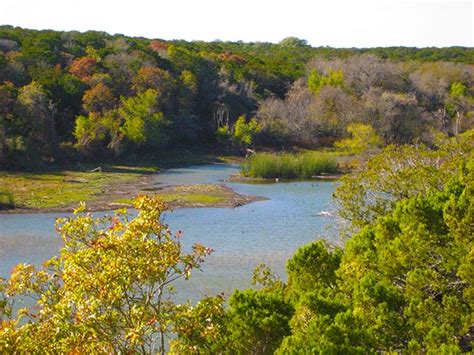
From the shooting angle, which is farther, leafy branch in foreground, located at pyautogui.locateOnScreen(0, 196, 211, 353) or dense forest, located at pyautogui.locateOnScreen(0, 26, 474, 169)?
dense forest, located at pyautogui.locateOnScreen(0, 26, 474, 169)

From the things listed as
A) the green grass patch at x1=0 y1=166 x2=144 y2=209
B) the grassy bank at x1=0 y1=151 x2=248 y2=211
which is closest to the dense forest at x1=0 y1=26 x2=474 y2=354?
the grassy bank at x1=0 y1=151 x2=248 y2=211

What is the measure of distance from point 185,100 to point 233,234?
43221 millimetres

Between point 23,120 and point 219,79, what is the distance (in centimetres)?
3024

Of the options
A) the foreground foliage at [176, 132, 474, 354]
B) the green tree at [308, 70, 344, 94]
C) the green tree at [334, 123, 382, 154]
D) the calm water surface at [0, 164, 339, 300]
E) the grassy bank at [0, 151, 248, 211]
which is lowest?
the calm water surface at [0, 164, 339, 300]

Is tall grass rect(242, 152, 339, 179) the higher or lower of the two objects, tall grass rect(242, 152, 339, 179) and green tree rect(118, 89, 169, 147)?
the lower

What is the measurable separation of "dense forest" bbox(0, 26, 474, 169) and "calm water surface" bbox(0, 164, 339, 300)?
1809 centimetres

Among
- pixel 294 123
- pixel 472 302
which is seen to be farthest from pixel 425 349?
pixel 294 123

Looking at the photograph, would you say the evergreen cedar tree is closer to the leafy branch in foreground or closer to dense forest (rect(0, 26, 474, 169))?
the leafy branch in foreground

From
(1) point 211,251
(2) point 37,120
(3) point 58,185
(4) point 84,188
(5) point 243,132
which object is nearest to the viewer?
(1) point 211,251

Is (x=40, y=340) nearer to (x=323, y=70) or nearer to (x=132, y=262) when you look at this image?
(x=132, y=262)

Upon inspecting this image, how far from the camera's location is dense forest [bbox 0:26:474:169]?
64.1 metres

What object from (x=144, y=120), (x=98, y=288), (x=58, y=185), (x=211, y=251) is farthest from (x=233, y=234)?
(x=144, y=120)

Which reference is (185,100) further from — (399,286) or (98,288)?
(98,288)

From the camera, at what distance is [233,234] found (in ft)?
121
